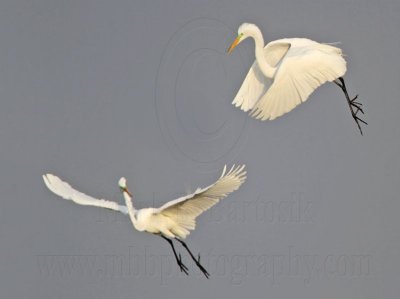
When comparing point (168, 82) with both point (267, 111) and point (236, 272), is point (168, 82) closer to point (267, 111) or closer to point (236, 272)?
point (267, 111)

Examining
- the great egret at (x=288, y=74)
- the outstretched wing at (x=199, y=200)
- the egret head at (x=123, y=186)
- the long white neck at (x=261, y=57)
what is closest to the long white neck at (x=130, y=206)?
the egret head at (x=123, y=186)

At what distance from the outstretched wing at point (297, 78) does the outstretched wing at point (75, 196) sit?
329 cm

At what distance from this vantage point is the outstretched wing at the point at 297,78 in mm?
21531

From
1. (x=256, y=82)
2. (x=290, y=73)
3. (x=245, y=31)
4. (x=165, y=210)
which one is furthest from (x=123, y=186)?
(x=290, y=73)

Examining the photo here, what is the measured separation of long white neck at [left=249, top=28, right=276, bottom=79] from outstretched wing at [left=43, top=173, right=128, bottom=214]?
3.57 meters

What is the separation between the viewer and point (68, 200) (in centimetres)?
2330

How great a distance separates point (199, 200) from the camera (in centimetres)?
2144

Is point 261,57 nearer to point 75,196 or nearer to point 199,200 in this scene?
point 199,200

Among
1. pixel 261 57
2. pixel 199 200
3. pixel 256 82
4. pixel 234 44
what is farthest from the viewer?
pixel 256 82

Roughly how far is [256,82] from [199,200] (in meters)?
3.18

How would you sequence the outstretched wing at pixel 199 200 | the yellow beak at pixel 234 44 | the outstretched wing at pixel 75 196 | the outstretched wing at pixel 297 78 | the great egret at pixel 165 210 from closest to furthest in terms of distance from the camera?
the outstretched wing at pixel 199 200, the great egret at pixel 165 210, the outstretched wing at pixel 297 78, the yellow beak at pixel 234 44, the outstretched wing at pixel 75 196

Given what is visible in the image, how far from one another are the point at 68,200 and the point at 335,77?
5470 millimetres

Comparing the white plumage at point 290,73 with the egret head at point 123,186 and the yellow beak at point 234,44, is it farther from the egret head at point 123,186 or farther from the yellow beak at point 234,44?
the egret head at point 123,186

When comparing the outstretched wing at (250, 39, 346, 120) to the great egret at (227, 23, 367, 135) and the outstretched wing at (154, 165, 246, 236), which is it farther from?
the outstretched wing at (154, 165, 246, 236)
